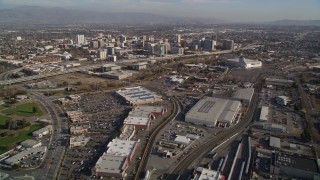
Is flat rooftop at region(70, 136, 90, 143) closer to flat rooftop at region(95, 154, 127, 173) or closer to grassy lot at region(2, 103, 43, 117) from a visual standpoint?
flat rooftop at region(95, 154, 127, 173)

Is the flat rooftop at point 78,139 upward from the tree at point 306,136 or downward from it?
downward

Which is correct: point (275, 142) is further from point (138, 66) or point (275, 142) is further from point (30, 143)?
point (138, 66)

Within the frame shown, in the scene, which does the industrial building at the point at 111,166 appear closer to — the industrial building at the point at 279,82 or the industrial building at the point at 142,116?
the industrial building at the point at 142,116

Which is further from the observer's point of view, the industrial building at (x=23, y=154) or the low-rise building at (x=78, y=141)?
the low-rise building at (x=78, y=141)

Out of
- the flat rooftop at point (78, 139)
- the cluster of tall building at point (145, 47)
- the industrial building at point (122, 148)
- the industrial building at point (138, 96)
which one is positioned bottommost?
the flat rooftop at point (78, 139)

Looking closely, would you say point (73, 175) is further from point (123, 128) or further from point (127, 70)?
point (127, 70)

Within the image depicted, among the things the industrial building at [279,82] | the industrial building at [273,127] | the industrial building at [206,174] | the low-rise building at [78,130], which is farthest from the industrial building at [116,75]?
the industrial building at [206,174]

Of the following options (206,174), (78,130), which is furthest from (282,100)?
(78,130)

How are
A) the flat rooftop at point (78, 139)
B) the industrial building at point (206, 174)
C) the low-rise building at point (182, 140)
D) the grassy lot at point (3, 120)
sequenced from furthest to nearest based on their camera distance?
the grassy lot at point (3, 120)
the low-rise building at point (182, 140)
the flat rooftop at point (78, 139)
the industrial building at point (206, 174)
